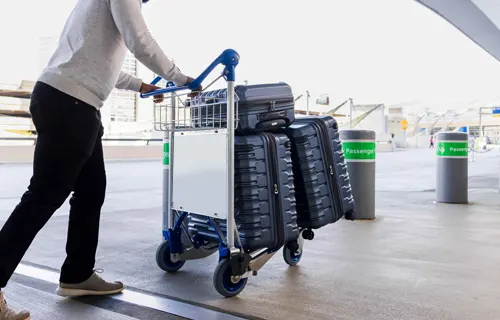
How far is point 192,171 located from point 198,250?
0.69 metres

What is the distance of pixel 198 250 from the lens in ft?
10.6

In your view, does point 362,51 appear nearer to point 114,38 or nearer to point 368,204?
point 368,204

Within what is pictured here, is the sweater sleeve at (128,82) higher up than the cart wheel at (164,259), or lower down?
higher up

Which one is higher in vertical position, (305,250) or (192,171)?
(192,171)

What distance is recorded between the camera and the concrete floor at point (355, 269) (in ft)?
8.02

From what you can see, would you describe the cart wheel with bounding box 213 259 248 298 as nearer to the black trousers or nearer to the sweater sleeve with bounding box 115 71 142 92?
the black trousers

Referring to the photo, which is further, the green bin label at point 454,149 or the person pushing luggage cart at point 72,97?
the green bin label at point 454,149

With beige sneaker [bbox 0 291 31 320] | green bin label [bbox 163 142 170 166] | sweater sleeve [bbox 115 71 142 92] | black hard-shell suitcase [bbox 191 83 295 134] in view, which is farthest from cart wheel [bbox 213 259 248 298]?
green bin label [bbox 163 142 170 166]

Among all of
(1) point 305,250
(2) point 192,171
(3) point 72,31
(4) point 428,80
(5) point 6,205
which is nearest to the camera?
(3) point 72,31

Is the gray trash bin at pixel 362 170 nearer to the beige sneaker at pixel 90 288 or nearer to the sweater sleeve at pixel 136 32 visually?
the beige sneaker at pixel 90 288

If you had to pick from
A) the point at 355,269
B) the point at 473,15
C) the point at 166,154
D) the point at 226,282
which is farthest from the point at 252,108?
the point at 473,15

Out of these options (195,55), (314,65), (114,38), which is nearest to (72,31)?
(114,38)

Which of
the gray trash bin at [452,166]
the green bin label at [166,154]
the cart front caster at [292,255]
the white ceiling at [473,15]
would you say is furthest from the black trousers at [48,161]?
the white ceiling at [473,15]

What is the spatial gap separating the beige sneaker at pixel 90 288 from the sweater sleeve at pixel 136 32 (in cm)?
119
